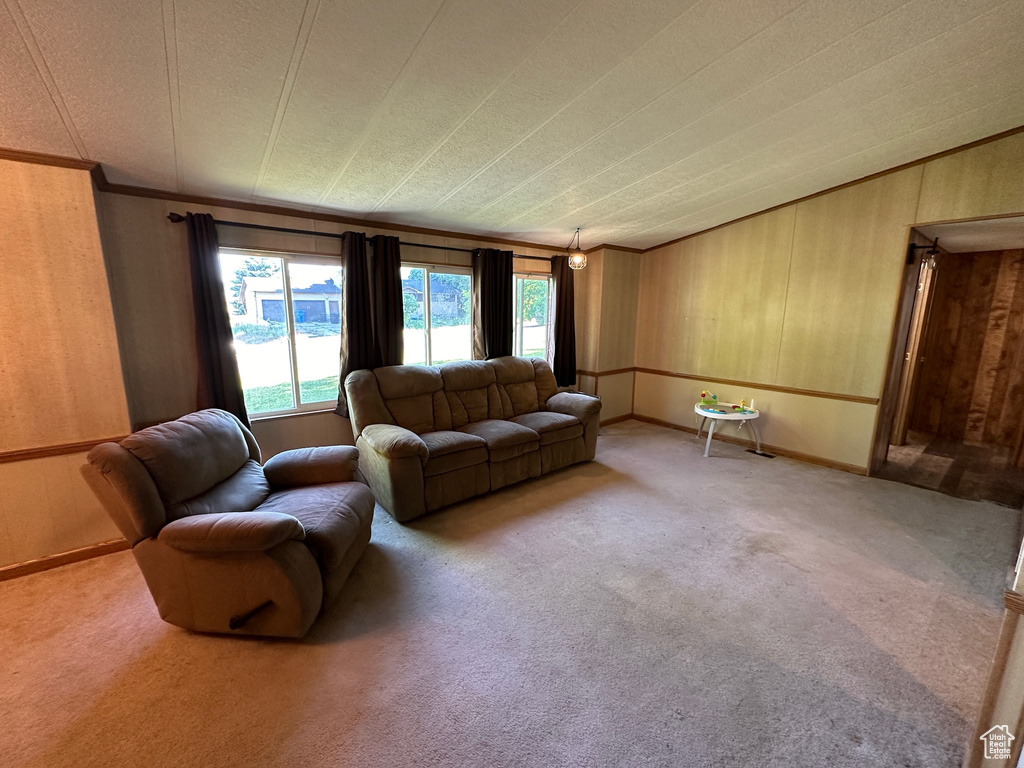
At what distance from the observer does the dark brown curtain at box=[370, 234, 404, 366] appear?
353cm

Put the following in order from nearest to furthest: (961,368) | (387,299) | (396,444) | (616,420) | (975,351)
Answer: (396,444)
(387,299)
(975,351)
(961,368)
(616,420)

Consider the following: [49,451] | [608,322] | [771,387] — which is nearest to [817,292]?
[771,387]

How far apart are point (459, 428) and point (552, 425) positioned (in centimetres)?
84

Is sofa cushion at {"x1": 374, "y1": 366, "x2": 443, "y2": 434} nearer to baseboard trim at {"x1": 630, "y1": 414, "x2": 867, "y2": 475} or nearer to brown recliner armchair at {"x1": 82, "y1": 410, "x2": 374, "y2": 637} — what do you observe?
brown recliner armchair at {"x1": 82, "y1": 410, "x2": 374, "y2": 637}

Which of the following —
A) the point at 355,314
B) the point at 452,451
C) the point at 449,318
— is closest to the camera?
the point at 452,451

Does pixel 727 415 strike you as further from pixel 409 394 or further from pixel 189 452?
pixel 189 452

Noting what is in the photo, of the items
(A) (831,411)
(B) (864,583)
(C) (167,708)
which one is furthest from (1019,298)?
(C) (167,708)

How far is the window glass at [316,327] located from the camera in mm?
3369

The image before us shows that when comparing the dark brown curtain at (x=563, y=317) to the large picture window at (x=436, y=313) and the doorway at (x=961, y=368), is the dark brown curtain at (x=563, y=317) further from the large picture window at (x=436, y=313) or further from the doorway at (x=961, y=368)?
the doorway at (x=961, y=368)

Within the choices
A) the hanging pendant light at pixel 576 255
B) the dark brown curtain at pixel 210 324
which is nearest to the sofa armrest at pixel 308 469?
the dark brown curtain at pixel 210 324

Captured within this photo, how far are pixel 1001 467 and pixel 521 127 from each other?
5550 mm

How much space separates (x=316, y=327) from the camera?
3479 millimetres

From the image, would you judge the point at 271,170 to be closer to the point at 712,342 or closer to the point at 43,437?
the point at 43,437

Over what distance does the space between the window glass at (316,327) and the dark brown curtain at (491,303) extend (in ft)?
4.54
